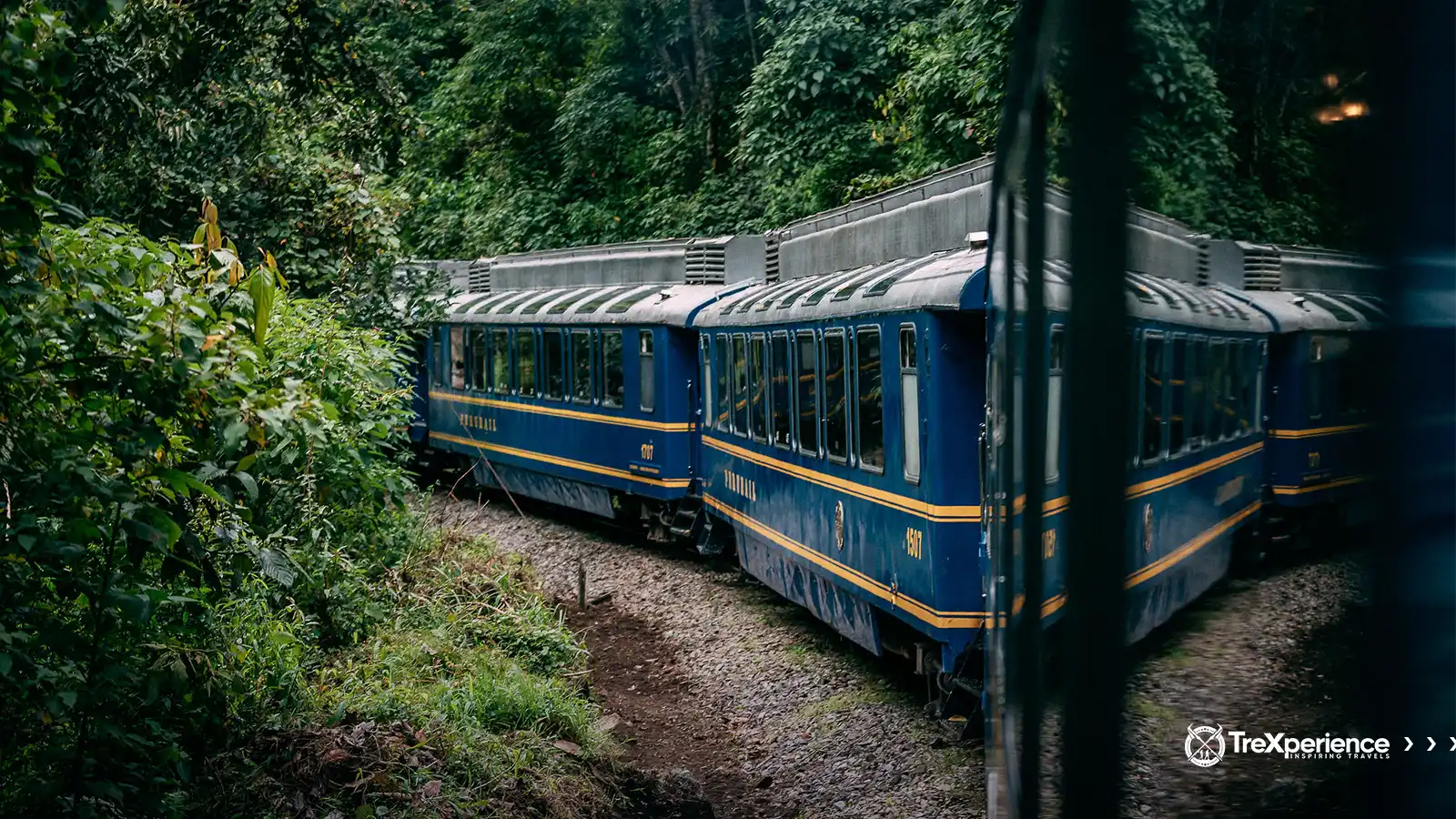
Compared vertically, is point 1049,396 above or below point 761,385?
above

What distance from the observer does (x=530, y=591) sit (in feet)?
36.6

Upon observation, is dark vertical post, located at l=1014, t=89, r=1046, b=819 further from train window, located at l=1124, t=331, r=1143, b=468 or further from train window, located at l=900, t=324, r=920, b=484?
train window, located at l=900, t=324, r=920, b=484

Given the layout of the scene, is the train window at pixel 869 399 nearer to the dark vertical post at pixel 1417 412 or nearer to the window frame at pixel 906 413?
the window frame at pixel 906 413

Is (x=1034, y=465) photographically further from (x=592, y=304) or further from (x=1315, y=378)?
(x=592, y=304)

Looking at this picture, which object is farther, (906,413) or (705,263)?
(705,263)

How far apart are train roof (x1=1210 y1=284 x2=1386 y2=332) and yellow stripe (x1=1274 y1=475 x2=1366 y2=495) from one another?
10 centimetres

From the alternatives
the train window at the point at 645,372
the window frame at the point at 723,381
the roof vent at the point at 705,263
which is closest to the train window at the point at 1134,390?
the window frame at the point at 723,381

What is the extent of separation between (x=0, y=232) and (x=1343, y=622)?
3916 millimetres

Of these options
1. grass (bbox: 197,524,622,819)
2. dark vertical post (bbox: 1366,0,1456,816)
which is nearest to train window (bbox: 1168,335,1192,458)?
dark vertical post (bbox: 1366,0,1456,816)

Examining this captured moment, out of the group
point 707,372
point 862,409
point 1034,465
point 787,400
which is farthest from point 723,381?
point 1034,465

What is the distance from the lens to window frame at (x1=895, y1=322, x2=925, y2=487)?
23.7 ft

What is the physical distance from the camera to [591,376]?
50.4 feet

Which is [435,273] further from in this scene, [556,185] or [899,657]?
[556,185]

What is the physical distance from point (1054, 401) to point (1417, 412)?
4.31 feet
